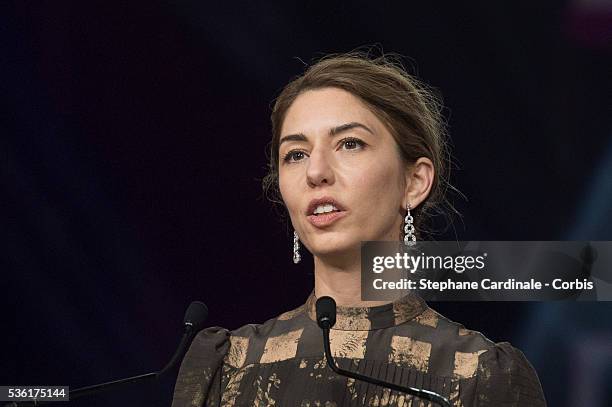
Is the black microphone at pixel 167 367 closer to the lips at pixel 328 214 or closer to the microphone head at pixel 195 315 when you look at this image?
the microphone head at pixel 195 315

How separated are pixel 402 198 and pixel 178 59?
0.89m

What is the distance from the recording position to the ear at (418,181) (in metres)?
2.11

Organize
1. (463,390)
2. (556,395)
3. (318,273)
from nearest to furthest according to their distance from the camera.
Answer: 1. (463,390)
2. (318,273)
3. (556,395)

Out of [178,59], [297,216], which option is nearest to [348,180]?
[297,216]

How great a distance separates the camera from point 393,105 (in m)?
2.10

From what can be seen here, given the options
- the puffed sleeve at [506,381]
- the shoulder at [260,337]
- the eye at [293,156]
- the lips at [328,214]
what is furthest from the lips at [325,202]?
the puffed sleeve at [506,381]

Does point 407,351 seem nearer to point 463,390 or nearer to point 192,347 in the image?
point 463,390

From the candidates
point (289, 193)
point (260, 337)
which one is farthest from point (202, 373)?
point (289, 193)

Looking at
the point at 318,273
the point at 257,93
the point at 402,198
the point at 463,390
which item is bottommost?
the point at 463,390

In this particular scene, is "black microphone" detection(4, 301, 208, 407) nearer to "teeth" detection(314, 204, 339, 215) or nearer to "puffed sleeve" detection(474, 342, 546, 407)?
"teeth" detection(314, 204, 339, 215)

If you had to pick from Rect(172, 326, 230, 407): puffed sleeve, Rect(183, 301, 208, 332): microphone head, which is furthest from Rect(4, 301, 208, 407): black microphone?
Rect(172, 326, 230, 407): puffed sleeve

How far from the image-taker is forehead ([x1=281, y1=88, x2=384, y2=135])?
2.07m

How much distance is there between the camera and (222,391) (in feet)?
6.82

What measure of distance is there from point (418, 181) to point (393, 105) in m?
0.15
